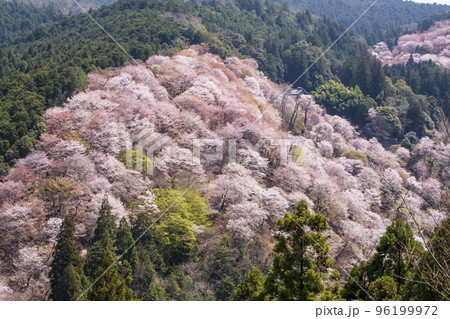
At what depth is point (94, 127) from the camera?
22422 mm

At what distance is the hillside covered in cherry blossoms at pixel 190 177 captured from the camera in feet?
57.8

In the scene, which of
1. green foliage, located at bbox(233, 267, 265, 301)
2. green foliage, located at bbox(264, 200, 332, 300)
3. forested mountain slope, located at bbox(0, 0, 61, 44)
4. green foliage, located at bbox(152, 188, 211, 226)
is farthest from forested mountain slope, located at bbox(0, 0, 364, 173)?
forested mountain slope, located at bbox(0, 0, 61, 44)

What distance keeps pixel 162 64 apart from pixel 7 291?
A: 2086 cm

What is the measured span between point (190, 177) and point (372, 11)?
112144 millimetres

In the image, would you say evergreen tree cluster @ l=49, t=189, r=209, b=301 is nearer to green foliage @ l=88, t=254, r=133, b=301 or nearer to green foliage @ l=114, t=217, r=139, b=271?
green foliage @ l=114, t=217, r=139, b=271

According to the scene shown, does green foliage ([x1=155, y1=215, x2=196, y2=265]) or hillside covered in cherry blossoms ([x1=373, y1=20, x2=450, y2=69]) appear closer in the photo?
green foliage ([x1=155, y1=215, x2=196, y2=265])

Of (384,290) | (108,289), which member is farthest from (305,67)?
(108,289)

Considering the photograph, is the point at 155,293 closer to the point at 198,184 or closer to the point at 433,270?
the point at 198,184

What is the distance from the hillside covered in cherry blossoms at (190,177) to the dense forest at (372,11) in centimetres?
8868

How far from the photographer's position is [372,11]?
116812mm

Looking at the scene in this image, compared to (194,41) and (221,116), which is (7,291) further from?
(194,41)

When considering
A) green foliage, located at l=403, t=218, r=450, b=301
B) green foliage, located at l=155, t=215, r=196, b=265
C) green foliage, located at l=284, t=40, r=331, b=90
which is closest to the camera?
green foliage, located at l=403, t=218, r=450, b=301

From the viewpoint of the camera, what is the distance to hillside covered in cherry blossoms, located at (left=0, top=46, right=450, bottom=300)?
17.6m

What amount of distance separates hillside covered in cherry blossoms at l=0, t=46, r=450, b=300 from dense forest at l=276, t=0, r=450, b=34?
8868cm
